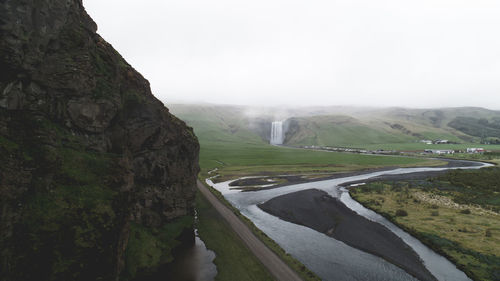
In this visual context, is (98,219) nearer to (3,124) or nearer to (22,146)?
(22,146)

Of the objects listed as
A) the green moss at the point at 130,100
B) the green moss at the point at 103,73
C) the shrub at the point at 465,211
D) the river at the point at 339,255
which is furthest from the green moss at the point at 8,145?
the shrub at the point at 465,211

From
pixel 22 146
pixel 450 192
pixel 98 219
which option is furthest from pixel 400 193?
pixel 22 146

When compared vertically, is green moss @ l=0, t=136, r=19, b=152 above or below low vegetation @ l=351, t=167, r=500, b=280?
above

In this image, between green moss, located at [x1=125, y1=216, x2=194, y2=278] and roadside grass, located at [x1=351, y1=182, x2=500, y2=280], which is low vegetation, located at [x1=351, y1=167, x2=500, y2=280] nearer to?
roadside grass, located at [x1=351, y1=182, x2=500, y2=280]

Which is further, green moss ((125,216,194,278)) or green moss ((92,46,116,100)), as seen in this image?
green moss ((125,216,194,278))

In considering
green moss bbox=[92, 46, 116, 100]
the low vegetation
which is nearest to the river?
the low vegetation

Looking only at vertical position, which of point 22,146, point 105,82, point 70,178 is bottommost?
point 70,178
